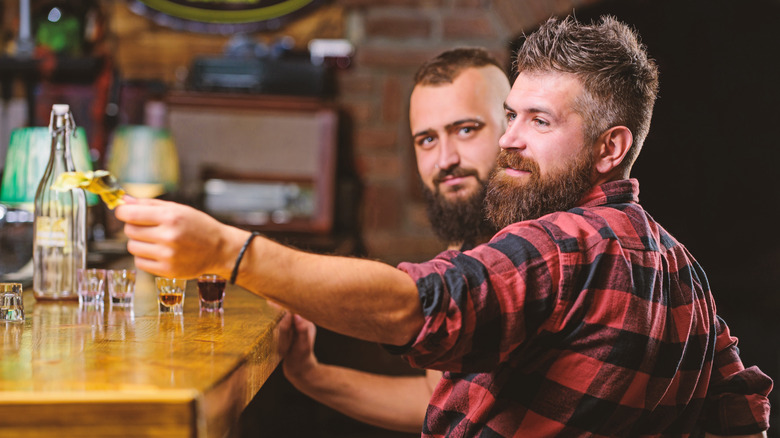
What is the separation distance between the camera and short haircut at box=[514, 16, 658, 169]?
0.97 meters

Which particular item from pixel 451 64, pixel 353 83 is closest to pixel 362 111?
pixel 353 83

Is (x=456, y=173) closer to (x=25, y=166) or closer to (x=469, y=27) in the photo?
(x=25, y=166)

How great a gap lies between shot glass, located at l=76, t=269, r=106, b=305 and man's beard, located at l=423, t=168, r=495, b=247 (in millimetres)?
742

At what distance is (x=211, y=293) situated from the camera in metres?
1.16

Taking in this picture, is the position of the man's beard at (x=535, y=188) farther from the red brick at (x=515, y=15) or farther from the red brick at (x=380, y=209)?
the red brick at (x=380, y=209)

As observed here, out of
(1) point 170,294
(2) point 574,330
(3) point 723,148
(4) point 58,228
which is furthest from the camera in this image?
(3) point 723,148

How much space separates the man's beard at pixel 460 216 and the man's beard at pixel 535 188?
1.80ft

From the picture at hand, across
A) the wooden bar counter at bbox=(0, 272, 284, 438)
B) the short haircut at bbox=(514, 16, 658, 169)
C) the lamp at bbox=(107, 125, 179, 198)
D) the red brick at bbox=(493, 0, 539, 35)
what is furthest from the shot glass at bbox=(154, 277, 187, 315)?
the red brick at bbox=(493, 0, 539, 35)

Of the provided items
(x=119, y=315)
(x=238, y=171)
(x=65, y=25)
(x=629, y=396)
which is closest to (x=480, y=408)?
(x=629, y=396)

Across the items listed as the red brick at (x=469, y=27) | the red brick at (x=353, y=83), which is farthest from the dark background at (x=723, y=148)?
the red brick at (x=353, y=83)

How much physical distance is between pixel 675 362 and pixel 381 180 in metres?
2.67

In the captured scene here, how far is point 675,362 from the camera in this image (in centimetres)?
91

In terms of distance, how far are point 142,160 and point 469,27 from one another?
1586mm

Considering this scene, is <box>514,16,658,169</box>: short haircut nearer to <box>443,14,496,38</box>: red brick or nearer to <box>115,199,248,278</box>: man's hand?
<box>115,199,248,278</box>: man's hand
